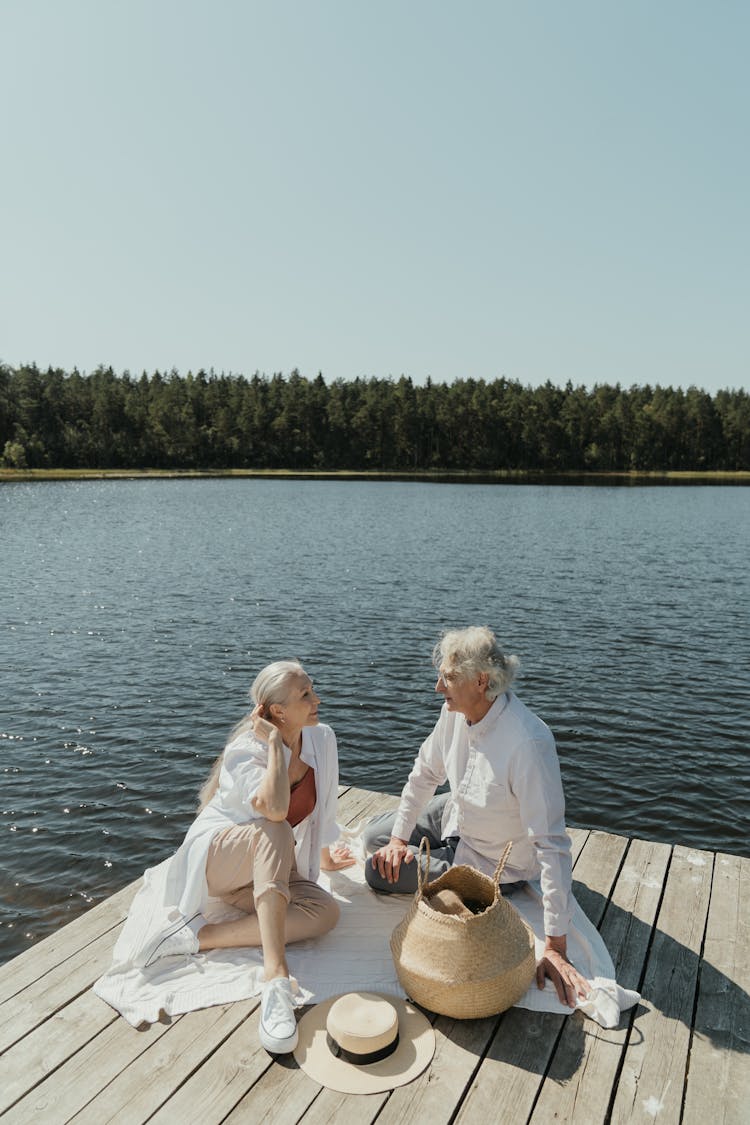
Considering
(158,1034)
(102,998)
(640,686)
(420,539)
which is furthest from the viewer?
(420,539)

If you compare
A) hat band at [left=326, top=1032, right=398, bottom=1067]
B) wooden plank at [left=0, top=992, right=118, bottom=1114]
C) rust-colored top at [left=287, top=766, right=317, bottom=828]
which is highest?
rust-colored top at [left=287, top=766, right=317, bottom=828]

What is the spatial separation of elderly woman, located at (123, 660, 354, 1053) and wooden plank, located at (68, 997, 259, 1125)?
32cm

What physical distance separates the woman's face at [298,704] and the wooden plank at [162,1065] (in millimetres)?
1473

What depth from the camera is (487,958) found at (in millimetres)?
3811

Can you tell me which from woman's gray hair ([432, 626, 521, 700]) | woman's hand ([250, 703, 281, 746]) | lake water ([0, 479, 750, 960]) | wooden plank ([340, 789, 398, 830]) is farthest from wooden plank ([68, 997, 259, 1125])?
lake water ([0, 479, 750, 960])

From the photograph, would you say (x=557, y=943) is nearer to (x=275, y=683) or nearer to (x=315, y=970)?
(x=315, y=970)

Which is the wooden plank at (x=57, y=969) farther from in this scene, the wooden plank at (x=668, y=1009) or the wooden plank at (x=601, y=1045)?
the wooden plank at (x=668, y=1009)

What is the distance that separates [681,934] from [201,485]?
86.0 m

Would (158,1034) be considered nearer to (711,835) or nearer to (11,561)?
(711,835)

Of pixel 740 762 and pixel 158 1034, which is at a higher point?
pixel 158 1034

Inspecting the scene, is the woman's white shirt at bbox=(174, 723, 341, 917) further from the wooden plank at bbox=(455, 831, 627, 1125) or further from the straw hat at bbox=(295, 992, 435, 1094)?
the wooden plank at bbox=(455, 831, 627, 1125)

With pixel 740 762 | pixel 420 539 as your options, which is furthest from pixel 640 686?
pixel 420 539

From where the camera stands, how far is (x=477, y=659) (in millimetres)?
4402

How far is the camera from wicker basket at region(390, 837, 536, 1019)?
3.80 meters
